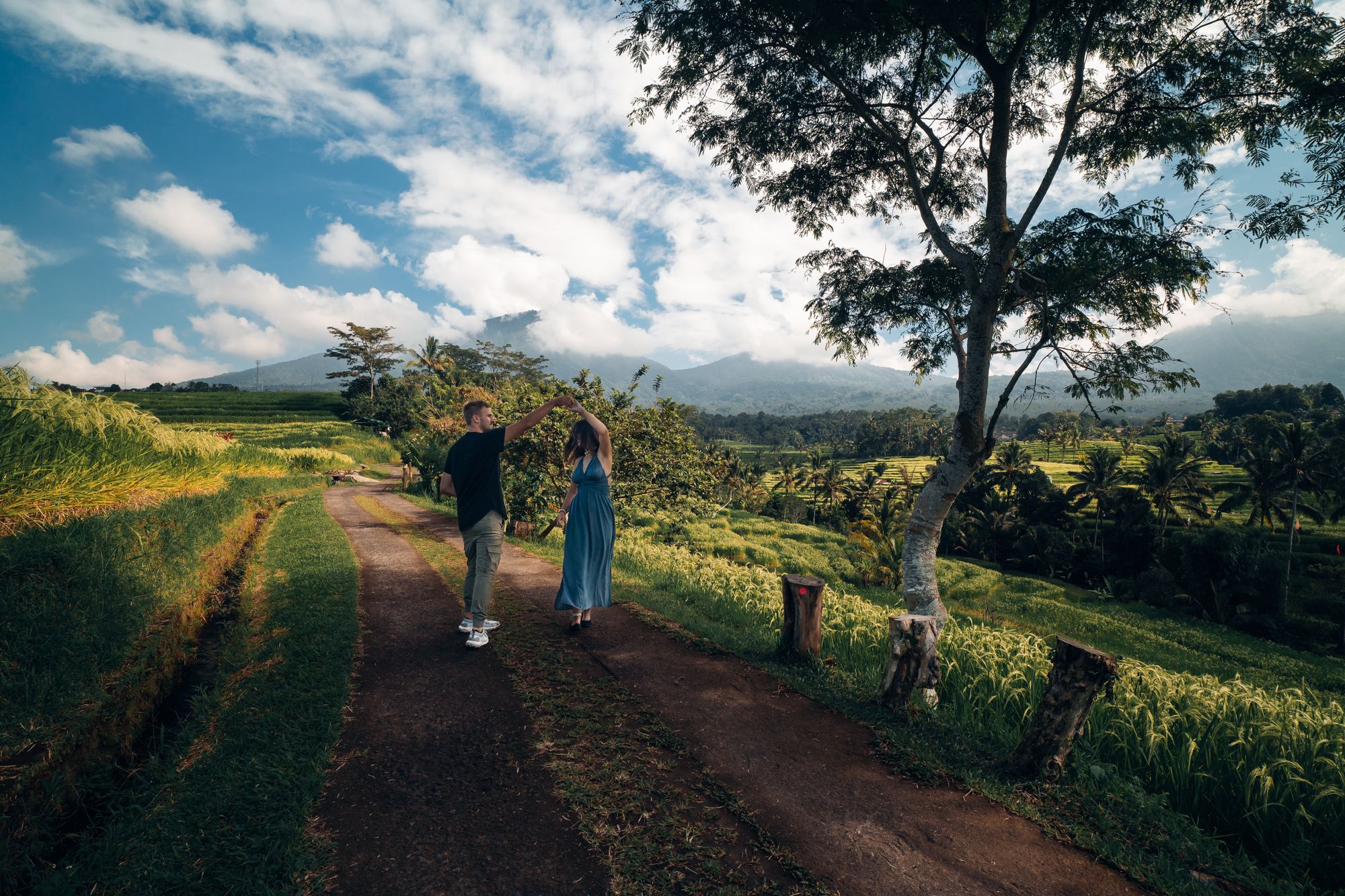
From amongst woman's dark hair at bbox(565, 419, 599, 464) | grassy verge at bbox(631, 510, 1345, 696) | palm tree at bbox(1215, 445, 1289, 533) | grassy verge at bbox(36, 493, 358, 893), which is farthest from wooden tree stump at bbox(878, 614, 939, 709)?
palm tree at bbox(1215, 445, 1289, 533)

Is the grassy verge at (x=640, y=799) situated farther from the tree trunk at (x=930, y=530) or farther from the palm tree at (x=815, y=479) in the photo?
the palm tree at (x=815, y=479)

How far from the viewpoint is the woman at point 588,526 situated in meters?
5.50

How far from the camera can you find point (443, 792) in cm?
302

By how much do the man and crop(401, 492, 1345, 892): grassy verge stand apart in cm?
216

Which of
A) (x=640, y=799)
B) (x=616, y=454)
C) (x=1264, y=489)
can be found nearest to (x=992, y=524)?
(x=1264, y=489)

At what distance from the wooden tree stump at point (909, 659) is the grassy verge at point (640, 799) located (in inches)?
74.6

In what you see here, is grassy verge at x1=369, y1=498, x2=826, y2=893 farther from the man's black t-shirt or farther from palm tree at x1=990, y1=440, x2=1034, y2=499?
palm tree at x1=990, y1=440, x2=1034, y2=499

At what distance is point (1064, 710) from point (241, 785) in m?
4.90

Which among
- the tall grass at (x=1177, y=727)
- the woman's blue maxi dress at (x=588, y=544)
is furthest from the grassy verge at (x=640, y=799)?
the tall grass at (x=1177, y=727)

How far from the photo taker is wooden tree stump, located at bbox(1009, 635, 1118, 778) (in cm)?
345

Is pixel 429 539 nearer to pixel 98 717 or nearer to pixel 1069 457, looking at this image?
pixel 98 717

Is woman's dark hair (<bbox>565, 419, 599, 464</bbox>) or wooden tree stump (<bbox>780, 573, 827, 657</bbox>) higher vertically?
woman's dark hair (<bbox>565, 419, 599, 464</bbox>)

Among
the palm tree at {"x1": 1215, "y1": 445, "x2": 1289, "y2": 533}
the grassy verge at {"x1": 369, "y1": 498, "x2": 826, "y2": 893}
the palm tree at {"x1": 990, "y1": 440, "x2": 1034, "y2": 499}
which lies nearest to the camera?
the grassy verge at {"x1": 369, "y1": 498, "x2": 826, "y2": 893}

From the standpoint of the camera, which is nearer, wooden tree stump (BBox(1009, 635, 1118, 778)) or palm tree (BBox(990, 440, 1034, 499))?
wooden tree stump (BBox(1009, 635, 1118, 778))
